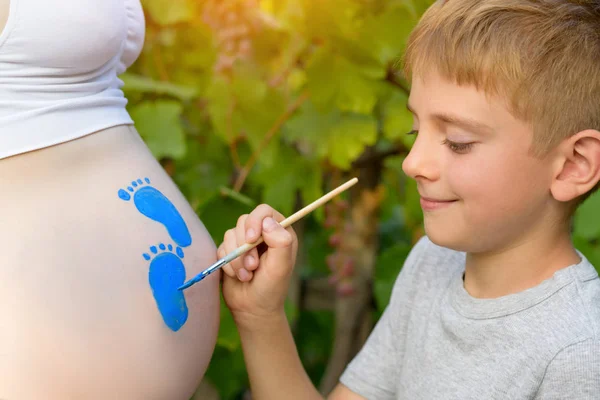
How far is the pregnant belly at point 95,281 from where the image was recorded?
843 mm

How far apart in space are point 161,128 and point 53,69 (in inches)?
28.7

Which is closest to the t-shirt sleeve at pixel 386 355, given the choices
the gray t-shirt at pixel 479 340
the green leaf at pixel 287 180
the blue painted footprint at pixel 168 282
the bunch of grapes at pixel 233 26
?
the gray t-shirt at pixel 479 340

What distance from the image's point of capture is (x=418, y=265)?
4.21 feet

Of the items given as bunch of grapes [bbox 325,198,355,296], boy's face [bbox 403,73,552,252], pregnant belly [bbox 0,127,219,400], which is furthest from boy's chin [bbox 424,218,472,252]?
bunch of grapes [bbox 325,198,355,296]

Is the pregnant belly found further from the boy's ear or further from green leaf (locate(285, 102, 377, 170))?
green leaf (locate(285, 102, 377, 170))

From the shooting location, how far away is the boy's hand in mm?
1035

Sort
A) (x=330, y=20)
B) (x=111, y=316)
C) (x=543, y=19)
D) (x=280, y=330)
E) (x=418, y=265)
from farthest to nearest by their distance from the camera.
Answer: (x=330, y=20), (x=418, y=265), (x=280, y=330), (x=543, y=19), (x=111, y=316)

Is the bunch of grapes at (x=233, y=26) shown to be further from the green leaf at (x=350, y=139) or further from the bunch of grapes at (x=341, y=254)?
the bunch of grapes at (x=341, y=254)

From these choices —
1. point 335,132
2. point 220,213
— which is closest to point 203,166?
point 220,213

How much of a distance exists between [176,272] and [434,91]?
43 cm

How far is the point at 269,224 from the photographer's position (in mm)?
1034

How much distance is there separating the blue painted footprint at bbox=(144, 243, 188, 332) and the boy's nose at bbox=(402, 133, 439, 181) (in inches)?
13.7

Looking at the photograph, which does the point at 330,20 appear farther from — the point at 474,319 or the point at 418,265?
the point at 474,319

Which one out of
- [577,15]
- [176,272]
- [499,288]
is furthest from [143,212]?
[577,15]
